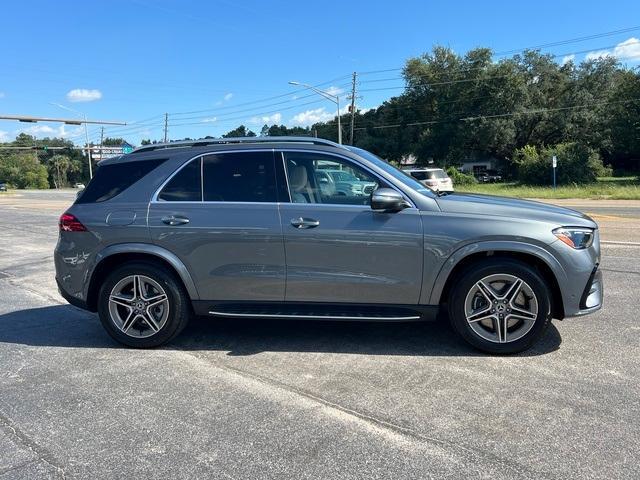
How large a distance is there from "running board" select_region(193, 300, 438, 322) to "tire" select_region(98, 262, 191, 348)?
21 cm

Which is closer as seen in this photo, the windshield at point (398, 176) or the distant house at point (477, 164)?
the windshield at point (398, 176)

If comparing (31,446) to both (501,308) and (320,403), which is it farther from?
(501,308)

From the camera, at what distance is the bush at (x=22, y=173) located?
121 metres

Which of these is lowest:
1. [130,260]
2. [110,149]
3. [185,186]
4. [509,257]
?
[130,260]

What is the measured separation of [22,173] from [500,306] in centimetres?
13683

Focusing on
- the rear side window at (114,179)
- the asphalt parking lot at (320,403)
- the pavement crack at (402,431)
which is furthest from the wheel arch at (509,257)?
the rear side window at (114,179)

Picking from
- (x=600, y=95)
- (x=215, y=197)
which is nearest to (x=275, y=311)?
(x=215, y=197)

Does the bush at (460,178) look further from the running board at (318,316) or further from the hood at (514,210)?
the running board at (318,316)

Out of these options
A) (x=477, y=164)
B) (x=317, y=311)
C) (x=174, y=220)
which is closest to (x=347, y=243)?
(x=317, y=311)

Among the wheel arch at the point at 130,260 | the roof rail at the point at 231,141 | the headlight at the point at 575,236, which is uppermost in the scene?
the roof rail at the point at 231,141

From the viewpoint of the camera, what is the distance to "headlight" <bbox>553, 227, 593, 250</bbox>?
4.19 meters

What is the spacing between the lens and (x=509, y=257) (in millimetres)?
4316

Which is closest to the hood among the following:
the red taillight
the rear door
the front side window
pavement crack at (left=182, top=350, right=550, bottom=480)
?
the front side window

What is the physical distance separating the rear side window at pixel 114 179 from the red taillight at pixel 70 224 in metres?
0.19
